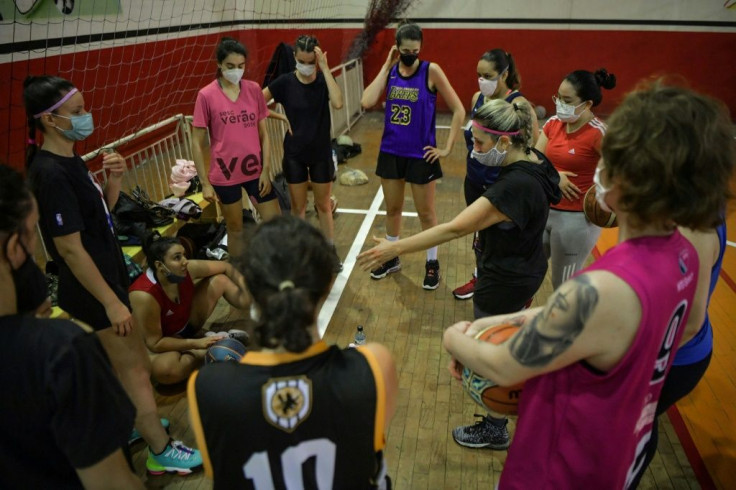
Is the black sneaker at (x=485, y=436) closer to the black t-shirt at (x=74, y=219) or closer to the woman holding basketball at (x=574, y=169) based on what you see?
the woman holding basketball at (x=574, y=169)

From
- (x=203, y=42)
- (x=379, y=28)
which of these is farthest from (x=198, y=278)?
(x=379, y=28)

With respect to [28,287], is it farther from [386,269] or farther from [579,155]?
[386,269]

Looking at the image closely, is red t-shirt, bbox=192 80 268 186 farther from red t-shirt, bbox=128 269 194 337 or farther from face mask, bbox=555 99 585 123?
face mask, bbox=555 99 585 123

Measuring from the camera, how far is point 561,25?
10820mm

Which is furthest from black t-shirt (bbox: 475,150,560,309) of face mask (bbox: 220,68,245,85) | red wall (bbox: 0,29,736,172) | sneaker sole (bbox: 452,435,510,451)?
red wall (bbox: 0,29,736,172)

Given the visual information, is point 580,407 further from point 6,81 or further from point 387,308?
point 6,81

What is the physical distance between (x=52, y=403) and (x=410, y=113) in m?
3.80

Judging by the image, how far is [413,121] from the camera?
4512 millimetres

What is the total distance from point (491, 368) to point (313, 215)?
5051 mm

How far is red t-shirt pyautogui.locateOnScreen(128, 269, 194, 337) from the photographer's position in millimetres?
3549

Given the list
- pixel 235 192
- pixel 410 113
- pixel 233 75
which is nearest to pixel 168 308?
pixel 235 192

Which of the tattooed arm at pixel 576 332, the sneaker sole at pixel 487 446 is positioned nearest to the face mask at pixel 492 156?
the tattooed arm at pixel 576 332

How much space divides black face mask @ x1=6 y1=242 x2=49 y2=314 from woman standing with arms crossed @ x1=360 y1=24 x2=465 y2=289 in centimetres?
352

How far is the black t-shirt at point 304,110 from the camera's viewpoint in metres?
4.68
